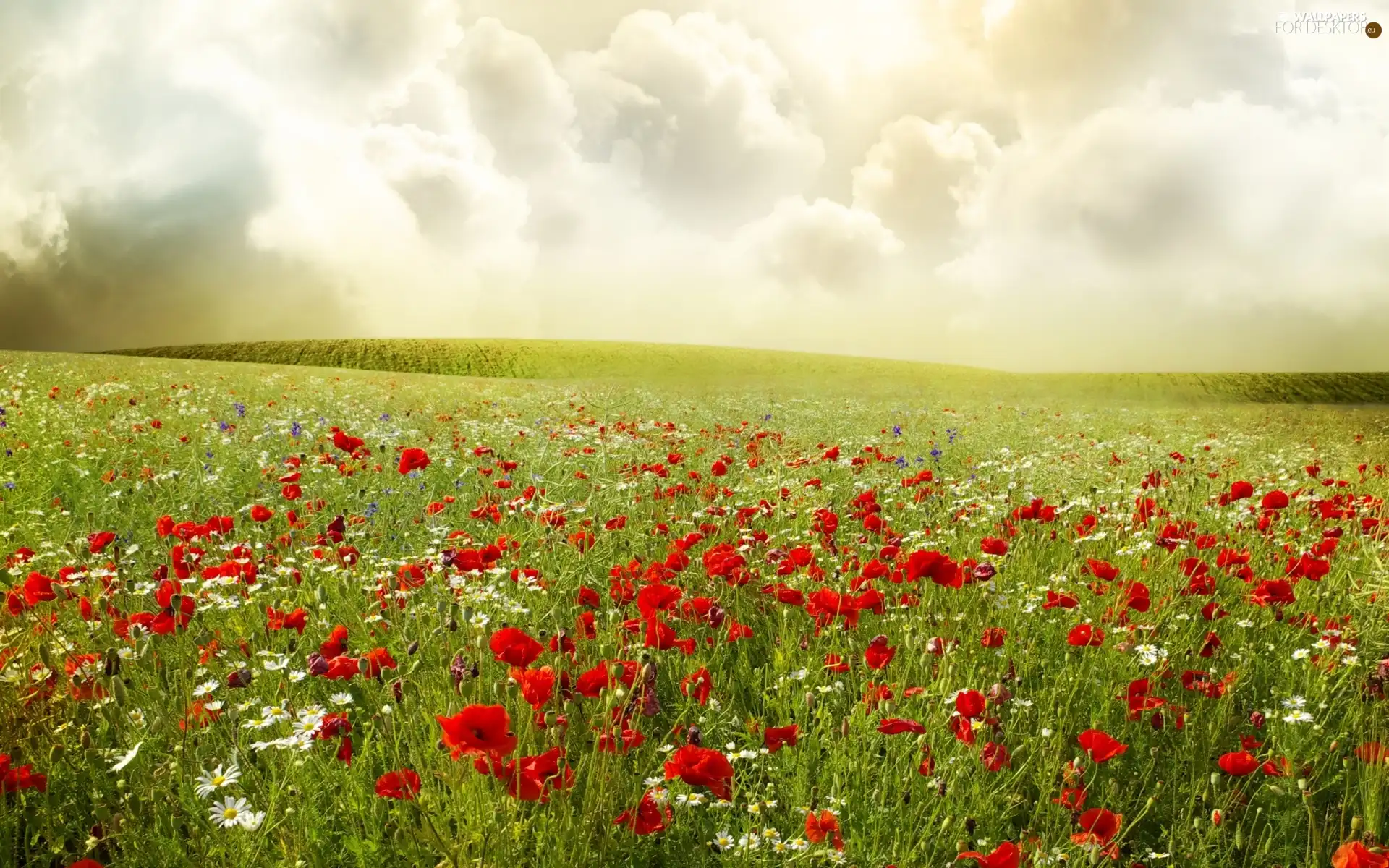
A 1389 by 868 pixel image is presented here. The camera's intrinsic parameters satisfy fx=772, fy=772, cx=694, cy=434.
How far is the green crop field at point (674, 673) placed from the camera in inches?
87.0

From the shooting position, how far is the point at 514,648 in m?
2.03

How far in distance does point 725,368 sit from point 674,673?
50.1m

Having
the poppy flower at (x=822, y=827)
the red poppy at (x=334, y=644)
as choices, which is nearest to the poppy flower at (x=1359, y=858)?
the poppy flower at (x=822, y=827)

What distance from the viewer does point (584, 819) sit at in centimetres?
202

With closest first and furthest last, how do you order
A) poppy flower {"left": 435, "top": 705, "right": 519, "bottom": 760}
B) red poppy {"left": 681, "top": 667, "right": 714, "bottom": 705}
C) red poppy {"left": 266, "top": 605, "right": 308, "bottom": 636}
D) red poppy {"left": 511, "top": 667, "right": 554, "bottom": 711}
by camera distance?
poppy flower {"left": 435, "top": 705, "right": 519, "bottom": 760}, red poppy {"left": 511, "top": 667, "right": 554, "bottom": 711}, red poppy {"left": 681, "top": 667, "right": 714, "bottom": 705}, red poppy {"left": 266, "top": 605, "right": 308, "bottom": 636}

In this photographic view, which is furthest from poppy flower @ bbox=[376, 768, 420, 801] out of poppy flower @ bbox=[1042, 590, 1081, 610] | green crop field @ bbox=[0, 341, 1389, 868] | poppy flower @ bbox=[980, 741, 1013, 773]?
poppy flower @ bbox=[1042, 590, 1081, 610]

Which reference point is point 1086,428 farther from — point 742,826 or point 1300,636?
point 742,826

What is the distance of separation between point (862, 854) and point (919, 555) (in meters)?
0.99

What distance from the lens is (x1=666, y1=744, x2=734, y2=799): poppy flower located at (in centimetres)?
Result: 183

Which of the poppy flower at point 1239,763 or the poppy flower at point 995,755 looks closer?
the poppy flower at point 1239,763

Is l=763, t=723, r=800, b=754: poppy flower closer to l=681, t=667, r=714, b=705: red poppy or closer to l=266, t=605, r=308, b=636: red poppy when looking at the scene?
l=681, t=667, r=714, b=705: red poppy

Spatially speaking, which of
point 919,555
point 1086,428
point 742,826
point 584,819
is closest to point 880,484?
point 919,555

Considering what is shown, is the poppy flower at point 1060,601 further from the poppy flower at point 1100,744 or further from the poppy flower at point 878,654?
the poppy flower at point 1100,744

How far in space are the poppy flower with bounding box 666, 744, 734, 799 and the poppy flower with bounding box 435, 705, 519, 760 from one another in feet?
1.60
